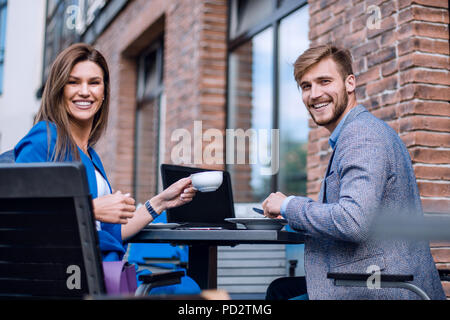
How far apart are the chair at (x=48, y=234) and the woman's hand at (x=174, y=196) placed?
43.7 inches

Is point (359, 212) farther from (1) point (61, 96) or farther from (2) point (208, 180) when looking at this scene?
(1) point (61, 96)

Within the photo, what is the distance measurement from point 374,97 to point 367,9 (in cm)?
56

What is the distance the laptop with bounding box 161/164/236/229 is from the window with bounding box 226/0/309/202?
197 cm

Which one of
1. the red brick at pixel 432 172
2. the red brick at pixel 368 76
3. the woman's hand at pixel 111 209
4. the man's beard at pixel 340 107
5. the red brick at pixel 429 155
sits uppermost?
the red brick at pixel 368 76

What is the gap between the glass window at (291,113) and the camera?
4723 mm

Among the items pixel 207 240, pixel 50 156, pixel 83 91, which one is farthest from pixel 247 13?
pixel 50 156

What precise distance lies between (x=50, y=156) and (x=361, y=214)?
1.11 metres

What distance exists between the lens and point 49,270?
143 cm

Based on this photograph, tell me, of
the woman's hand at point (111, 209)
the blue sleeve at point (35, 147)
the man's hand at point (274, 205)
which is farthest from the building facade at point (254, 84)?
the blue sleeve at point (35, 147)

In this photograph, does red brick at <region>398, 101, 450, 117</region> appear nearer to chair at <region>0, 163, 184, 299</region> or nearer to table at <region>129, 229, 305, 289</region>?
table at <region>129, 229, 305, 289</region>

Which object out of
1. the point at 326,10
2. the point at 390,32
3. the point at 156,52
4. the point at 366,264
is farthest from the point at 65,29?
the point at 366,264

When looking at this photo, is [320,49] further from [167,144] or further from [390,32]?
[167,144]

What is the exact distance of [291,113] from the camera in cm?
494

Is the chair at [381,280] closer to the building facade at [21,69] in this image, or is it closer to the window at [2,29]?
the building facade at [21,69]
